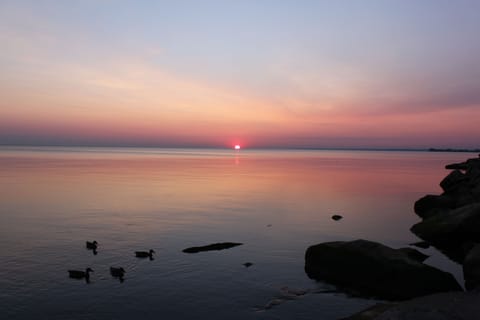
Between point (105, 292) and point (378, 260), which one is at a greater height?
point (378, 260)

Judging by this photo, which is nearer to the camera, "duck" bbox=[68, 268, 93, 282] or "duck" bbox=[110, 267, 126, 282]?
"duck" bbox=[68, 268, 93, 282]

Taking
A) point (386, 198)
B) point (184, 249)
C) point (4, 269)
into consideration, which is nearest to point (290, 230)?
point (184, 249)

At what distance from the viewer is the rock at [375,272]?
15.8 meters

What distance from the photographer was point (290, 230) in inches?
1151

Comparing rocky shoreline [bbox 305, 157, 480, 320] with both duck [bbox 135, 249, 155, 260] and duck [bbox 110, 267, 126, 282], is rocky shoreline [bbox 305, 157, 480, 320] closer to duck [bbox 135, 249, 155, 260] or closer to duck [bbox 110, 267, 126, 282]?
duck [bbox 135, 249, 155, 260]

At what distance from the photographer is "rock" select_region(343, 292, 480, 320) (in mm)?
11180

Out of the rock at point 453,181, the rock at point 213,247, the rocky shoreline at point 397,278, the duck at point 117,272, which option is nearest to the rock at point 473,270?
the rocky shoreline at point 397,278

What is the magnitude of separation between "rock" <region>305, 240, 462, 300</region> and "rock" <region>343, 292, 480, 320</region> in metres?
1.96

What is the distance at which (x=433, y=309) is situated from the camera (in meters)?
11.7

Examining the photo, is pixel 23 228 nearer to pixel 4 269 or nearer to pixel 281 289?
pixel 4 269

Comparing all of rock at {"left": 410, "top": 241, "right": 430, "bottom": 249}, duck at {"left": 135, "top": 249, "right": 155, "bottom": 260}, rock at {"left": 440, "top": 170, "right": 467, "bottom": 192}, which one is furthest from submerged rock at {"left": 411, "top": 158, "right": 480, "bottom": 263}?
duck at {"left": 135, "top": 249, "right": 155, "bottom": 260}

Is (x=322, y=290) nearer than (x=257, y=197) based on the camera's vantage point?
Yes

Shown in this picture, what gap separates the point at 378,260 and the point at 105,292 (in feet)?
38.8

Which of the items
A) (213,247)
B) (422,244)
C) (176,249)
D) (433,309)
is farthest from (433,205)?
(433,309)
